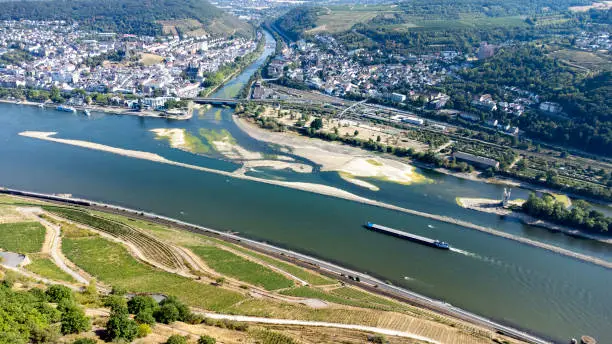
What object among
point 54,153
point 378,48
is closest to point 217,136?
point 54,153

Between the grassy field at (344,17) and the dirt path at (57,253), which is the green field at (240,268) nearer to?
the dirt path at (57,253)

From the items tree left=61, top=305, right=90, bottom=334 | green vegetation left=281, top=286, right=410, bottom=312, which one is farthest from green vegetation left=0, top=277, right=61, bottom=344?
green vegetation left=281, top=286, right=410, bottom=312

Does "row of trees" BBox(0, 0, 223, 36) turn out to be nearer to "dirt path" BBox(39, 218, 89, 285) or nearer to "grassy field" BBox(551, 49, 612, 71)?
"grassy field" BBox(551, 49, 612, 71)

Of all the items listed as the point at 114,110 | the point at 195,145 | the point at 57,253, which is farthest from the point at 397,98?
the point at 57,253

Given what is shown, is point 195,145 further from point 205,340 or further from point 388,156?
point 205,340

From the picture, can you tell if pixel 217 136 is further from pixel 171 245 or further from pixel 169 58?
pixel 169 58

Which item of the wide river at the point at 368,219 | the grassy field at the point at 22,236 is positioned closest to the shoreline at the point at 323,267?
the wide river at the point at 368,219
